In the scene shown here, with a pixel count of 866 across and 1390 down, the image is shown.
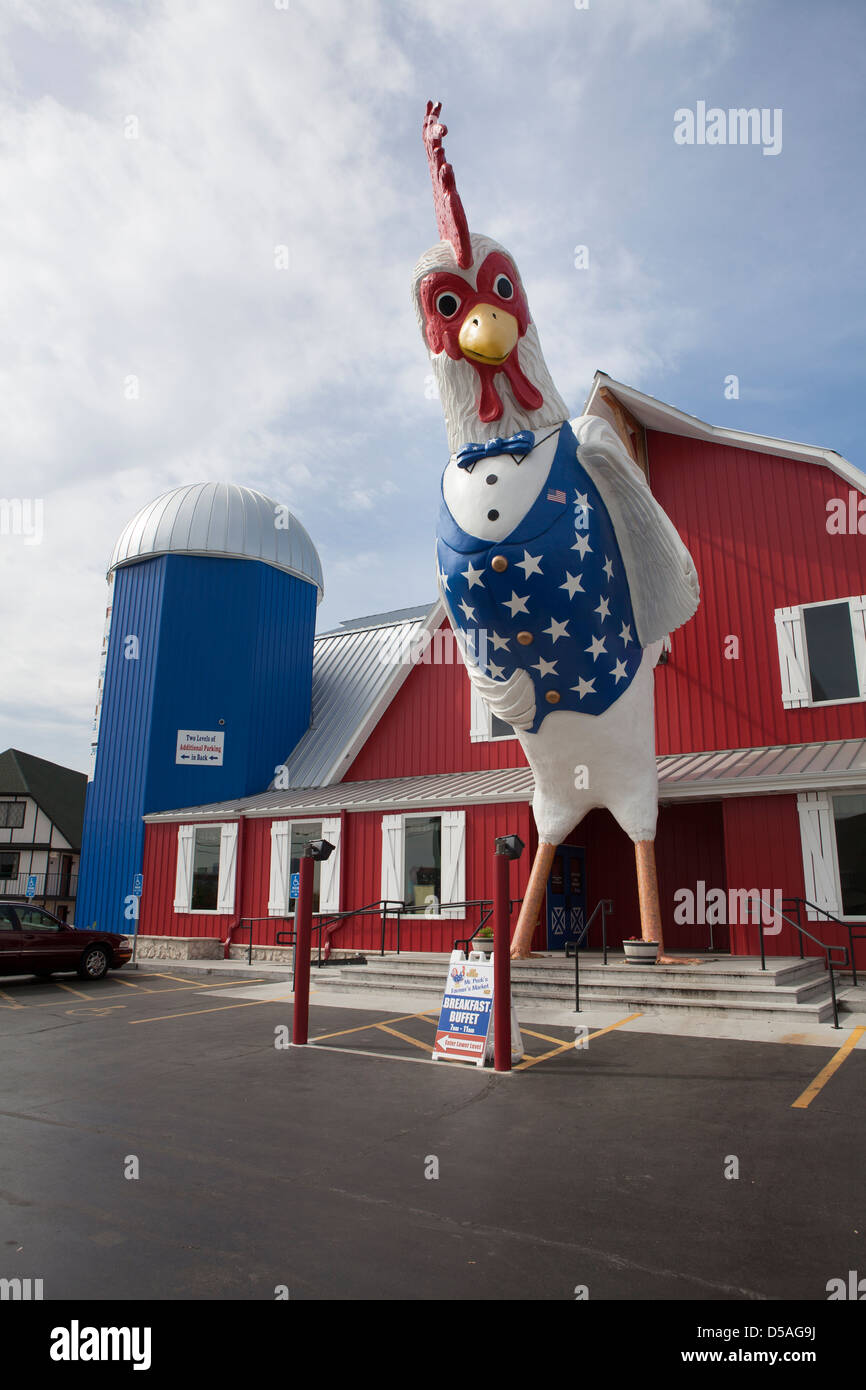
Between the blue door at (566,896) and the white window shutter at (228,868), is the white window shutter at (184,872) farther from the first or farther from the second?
the blue door at (566,896)

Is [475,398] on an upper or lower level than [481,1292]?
upper

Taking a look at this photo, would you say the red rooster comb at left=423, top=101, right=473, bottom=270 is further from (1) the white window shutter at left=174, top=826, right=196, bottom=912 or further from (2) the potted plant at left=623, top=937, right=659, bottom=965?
(1) the white window shutter at left=174, top=826, right=196, bottom=912

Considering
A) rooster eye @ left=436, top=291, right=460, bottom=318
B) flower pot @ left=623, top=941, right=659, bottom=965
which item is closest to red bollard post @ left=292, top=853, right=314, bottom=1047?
flower pot @ left=623, top=941, right=659, bottom=965

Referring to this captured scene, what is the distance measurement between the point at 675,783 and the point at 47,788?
119 ft

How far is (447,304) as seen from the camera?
32.6 ft

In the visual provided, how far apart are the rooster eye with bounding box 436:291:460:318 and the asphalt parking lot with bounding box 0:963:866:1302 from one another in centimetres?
811

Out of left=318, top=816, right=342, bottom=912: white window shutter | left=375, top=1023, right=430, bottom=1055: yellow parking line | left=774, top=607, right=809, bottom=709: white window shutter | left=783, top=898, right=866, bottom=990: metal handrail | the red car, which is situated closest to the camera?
left=375, top=1023, right=430, bottom=1055: yellow parking line

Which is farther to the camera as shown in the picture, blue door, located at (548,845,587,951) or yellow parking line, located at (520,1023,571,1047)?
blue door, located at (548,845,587,951)

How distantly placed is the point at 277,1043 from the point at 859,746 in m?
9.08

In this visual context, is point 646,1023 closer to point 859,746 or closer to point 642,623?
point 642,623

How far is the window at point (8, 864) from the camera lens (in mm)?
37812

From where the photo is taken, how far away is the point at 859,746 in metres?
12.3

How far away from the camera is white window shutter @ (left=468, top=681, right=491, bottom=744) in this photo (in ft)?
53.9
